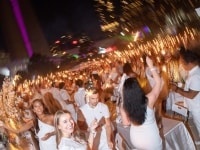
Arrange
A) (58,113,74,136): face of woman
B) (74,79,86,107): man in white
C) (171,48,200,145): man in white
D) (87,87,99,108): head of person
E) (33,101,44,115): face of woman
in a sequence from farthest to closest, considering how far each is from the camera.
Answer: (74,79,86,107): man in white → (171,48,200,145): man in white → (33,101,44,115): face of woman → (87,87,99,108): head of person → (58,113,74,136): face of woman

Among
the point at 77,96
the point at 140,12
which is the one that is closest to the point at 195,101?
the point at 77,96

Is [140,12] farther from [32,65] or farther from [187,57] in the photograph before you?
[187,57]

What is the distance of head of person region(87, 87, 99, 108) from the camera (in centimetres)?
436

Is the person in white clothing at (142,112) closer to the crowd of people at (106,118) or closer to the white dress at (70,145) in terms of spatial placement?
the crowd of people at (106,118)

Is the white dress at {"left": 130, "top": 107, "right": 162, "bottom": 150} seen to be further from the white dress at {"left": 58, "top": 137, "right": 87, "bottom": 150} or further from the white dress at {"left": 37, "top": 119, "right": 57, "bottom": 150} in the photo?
the white dress at {"left": 37, "top": 119, "right": 57, "bottom": 150}

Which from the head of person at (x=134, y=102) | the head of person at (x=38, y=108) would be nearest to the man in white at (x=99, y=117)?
the head of person at (x=38, y=108)

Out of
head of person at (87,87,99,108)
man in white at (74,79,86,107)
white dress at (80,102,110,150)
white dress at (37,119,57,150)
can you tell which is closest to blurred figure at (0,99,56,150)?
white dress at (37,119,57,150)

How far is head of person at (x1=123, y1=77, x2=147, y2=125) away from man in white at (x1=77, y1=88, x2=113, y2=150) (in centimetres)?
69

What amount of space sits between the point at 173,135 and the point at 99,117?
114 cm

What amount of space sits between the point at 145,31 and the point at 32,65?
17.3m

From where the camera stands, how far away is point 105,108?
4430 millimetres

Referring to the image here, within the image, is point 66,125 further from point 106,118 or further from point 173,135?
point 173,135

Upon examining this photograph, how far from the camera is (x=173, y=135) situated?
462 cm

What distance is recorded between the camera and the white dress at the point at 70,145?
307 cm
